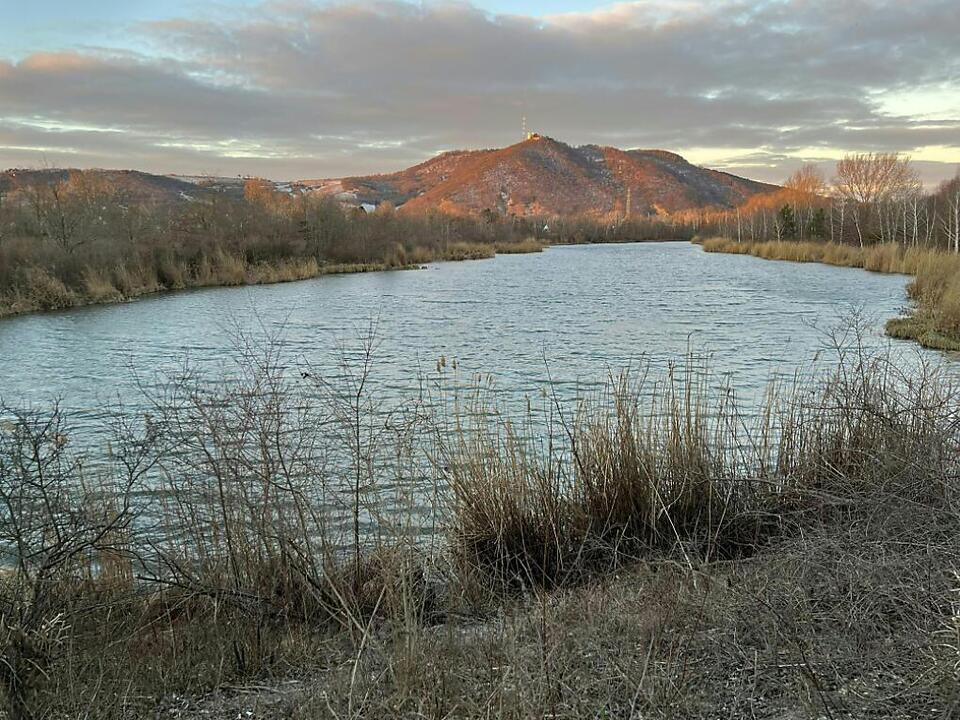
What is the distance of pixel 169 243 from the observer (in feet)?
132

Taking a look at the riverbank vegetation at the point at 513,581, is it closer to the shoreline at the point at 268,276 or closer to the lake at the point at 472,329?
the lake at the point at 472,329

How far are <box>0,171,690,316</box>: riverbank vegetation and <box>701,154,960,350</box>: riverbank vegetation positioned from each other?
1170 inches

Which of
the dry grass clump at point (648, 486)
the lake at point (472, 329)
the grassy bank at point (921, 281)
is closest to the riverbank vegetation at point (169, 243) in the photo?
the lake at point (472, 329)

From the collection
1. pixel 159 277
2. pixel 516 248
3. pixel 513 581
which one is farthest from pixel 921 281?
pixel 516 248

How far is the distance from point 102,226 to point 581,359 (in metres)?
28.8

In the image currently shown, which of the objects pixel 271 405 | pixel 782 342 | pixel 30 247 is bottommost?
pixel 782 342

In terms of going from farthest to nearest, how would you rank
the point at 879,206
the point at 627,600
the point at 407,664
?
the point at 879,206 → the point at 627,600 → the point at 407,664

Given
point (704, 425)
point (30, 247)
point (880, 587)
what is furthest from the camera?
point (30, 247)

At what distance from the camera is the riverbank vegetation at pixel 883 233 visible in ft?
68.5

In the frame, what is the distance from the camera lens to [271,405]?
5.47 meters

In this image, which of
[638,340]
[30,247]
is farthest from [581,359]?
[30,247]

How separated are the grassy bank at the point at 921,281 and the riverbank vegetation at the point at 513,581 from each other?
555 inches

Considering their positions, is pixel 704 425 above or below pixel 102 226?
Result: below

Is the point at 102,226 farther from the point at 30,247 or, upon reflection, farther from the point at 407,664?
the point at 407,664
